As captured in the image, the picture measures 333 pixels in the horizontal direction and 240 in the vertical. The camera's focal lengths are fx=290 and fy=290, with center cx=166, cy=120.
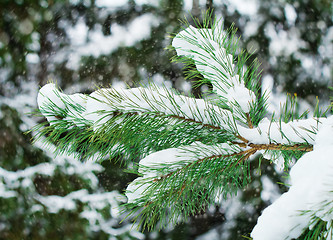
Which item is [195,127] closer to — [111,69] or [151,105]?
[151,105]

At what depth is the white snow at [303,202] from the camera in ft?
0.85

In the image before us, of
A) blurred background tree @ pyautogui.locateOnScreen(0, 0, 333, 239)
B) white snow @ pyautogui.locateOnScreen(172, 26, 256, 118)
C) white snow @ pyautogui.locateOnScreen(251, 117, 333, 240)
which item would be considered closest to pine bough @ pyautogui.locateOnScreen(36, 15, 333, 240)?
white snow @ pyautogui.locateOnScreen(172, 26, 256, 118)

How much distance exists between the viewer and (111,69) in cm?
236

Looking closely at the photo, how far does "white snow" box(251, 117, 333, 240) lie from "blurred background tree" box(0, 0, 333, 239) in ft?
6.55

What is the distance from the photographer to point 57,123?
586 mm

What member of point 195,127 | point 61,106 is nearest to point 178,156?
point 195,127

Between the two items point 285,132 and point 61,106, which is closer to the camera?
point 285,132

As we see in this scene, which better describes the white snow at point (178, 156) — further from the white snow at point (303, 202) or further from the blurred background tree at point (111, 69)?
the blurred background tree at point (111, 69)

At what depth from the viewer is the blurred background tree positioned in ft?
7.61

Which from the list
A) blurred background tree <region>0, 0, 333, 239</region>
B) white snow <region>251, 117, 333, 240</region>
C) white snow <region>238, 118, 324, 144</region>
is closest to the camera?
white snow <region>251, 117, 333, 240</region>

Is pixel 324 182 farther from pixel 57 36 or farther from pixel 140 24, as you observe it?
pixel 57 36

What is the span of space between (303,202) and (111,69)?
2222 mm

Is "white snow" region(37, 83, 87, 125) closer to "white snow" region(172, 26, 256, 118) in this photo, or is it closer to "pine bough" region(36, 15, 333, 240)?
"pine bough" region(36, 15, 333, 240)

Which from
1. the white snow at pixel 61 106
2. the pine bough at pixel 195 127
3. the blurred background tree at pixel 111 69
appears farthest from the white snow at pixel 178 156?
the blurred background tree at pixel 111 69
